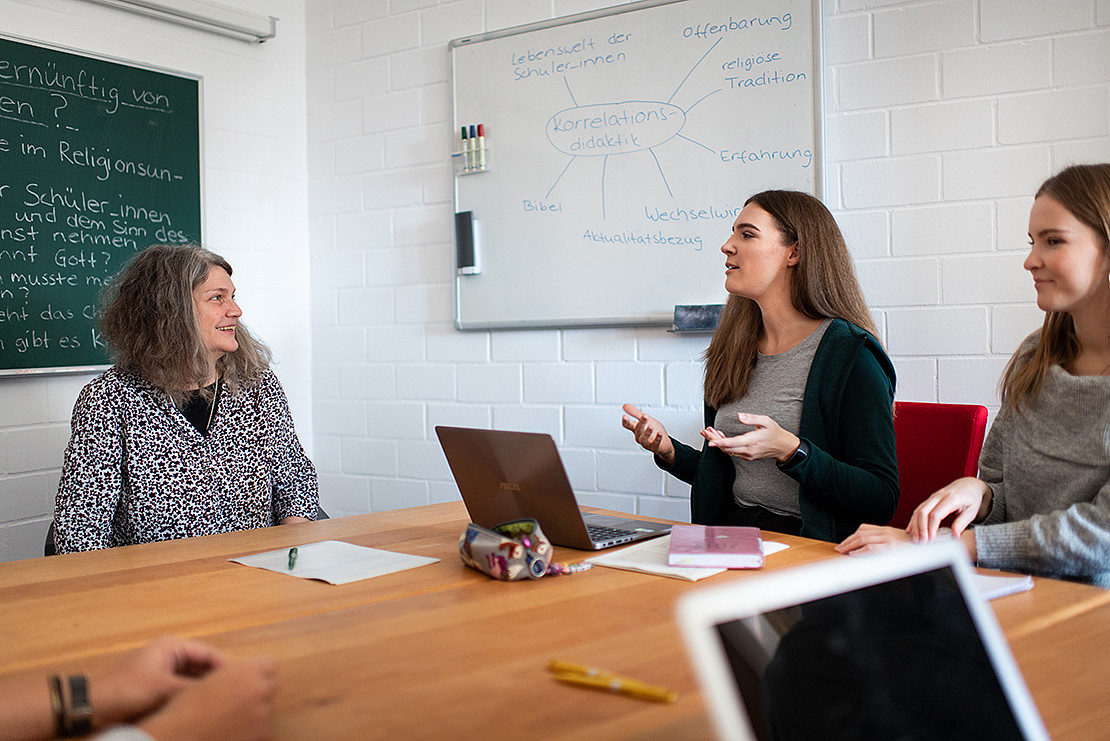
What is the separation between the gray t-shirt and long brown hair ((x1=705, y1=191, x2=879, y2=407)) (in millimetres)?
43

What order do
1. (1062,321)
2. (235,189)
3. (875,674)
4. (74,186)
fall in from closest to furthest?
(875,674)
(1062,321)
(74,186)
(235,189)

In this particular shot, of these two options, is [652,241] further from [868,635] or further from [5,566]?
[868,635]

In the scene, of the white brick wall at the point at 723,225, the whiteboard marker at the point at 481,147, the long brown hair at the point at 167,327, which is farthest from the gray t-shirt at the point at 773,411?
the whiteboard marker at the point at 481,147

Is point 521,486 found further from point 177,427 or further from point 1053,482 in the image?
point 177,427

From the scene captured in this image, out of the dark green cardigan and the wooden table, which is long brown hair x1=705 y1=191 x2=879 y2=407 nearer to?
the dark green cardigan

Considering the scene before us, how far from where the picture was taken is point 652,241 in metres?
2.87

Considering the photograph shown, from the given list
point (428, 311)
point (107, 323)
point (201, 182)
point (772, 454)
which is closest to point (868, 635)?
point (772, 454)

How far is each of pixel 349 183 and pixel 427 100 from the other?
46 centimetres

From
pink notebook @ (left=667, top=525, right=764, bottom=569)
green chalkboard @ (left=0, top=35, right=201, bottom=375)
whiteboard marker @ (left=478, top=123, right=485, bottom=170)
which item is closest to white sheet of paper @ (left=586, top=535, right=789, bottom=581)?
pink notebook @ (left=667, top=525, right=764, bottom=569)

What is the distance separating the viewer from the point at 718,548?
4.75 feet

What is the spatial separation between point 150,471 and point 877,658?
193 centimetres

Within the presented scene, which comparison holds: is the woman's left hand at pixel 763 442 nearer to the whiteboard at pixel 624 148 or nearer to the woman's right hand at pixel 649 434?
the woman's right hand at pixel 649 434

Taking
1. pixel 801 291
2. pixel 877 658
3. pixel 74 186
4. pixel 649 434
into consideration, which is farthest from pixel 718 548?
pixel 74 186

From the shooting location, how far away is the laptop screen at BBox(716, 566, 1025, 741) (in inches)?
25.5
